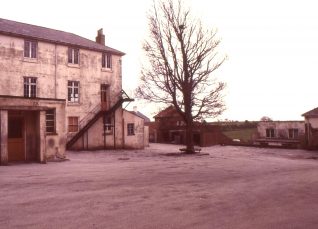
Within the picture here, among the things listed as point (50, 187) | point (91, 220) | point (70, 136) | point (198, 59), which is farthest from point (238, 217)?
point (70, 136)

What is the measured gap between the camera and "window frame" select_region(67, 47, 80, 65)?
29481 millimetres

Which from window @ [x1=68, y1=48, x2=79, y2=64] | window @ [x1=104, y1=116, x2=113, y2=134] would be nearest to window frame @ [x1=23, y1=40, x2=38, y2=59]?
window @ [x1=68, y1=48, x2=79, y2=64]

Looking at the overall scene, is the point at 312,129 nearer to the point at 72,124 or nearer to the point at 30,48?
the point at 72,124

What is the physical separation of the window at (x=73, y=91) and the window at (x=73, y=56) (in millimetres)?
1868

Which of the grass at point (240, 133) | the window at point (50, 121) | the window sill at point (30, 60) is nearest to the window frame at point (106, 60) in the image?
the window sill at point (30, 60)

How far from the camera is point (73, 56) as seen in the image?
1173 inches

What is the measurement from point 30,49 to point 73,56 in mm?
3977

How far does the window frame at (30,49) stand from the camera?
87.1 ft

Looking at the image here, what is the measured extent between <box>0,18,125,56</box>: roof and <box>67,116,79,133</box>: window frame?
6.45m

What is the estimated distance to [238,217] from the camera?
7.88m

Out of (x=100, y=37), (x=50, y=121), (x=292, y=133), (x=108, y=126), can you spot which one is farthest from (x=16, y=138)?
(x=292, y=133)

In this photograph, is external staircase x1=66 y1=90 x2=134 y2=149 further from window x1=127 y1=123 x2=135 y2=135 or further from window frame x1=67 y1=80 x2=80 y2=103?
window x1=127 y1=123 x2=135 y2=135

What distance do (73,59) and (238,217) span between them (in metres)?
25.0

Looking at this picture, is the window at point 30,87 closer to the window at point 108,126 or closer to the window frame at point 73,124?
the window frame at point 73,124
